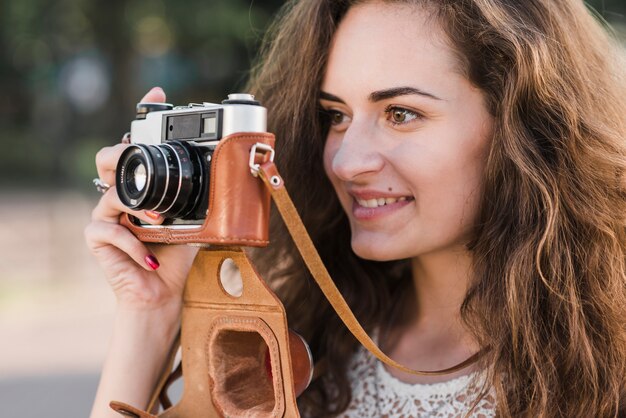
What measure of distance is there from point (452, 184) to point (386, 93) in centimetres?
28

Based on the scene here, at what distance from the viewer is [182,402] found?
2.09 meters

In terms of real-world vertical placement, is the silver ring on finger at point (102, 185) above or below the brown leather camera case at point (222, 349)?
above

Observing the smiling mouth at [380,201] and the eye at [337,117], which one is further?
the eye at [337,117]

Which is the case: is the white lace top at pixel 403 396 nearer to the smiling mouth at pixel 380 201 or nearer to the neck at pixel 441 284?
the neck at pixel 441 284

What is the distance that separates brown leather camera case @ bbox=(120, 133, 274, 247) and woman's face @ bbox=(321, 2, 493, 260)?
14.4 inches

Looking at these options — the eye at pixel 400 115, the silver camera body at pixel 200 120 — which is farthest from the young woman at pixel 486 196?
the silver camera body at pixel 200 120

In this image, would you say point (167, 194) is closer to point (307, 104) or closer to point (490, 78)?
point (307, 104)

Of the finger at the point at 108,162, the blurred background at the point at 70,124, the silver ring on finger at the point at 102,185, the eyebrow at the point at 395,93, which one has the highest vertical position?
the blurred background at the point at 70,124

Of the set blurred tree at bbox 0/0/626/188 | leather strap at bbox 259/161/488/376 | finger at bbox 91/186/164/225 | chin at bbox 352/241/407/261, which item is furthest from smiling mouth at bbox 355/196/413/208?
blurred tree at bbox 0/0/626/188

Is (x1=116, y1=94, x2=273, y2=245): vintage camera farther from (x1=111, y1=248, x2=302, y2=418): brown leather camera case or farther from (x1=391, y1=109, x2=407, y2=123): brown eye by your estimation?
(x1=391, y1=109, x2=407, y2=123): brown eye

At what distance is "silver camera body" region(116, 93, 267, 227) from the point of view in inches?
72.4

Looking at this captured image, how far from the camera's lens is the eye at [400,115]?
214 centimetres

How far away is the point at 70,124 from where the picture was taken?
15.8 metres

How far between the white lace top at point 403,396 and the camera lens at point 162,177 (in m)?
0.84
